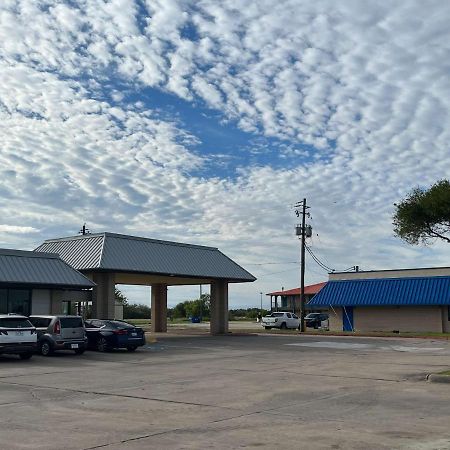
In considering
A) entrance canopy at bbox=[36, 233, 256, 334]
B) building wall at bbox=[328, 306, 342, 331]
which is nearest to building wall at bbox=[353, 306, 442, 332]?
building wall at bbox=[328, 306, 342, 331]

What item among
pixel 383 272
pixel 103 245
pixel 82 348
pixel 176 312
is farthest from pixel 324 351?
pixel 176 312

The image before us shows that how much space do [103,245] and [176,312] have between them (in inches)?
3121

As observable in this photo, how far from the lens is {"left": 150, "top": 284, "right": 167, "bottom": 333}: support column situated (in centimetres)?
4772

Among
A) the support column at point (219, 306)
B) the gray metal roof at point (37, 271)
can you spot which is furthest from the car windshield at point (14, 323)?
the support column at point (219, 306)

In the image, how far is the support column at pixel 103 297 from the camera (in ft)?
113

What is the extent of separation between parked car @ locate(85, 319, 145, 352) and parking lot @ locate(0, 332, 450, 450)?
4052mm

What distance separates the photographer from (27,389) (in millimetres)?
14219

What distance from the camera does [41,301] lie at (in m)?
30.2

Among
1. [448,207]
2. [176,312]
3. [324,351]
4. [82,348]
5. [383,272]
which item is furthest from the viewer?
[176,312]

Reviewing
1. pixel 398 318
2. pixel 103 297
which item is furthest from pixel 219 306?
pixel 398 318

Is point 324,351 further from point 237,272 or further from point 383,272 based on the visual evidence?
point 383,272

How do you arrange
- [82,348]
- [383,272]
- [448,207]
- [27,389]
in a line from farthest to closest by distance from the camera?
[383,272]
[448,207]
[82,348]
[27,389]

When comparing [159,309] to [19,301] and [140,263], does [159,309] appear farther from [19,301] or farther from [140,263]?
[19,301]

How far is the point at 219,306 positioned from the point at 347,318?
42.1 ft
